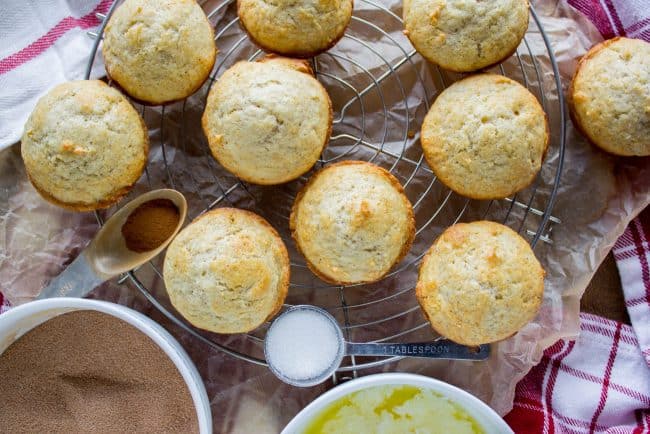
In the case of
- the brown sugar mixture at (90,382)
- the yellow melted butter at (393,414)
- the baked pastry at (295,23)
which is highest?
the baked pastry at (295,23)

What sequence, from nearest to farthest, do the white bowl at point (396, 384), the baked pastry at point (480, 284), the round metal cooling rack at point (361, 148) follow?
1. the baked pastry at point (480, 284)
2. the white bowl at point (396, 384)
3. the round metal cooling rack at point (361, 148)

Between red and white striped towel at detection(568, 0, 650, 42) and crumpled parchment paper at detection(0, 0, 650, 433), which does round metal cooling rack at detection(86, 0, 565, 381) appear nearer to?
crumpled parchment paper at detection(0, 0, 650, 433)

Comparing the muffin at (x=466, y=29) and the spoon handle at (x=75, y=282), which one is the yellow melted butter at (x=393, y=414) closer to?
the spoon handle at (x=75, y=282)

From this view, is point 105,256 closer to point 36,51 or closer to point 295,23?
point 36,51

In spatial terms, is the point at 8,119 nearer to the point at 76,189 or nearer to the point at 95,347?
the point at 76,189

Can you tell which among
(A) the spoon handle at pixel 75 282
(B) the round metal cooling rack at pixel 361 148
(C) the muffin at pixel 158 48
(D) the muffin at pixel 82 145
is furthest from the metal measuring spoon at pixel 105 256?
(C) the muffin at pixel 158 48

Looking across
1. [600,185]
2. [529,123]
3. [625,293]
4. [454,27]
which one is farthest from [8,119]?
[625,293]

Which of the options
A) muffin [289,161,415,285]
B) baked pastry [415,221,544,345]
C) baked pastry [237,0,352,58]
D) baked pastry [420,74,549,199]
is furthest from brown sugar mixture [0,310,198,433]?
baked pastry [420,74,549,199]
